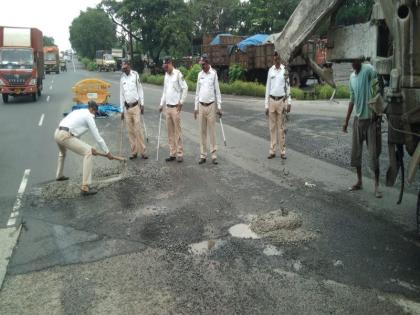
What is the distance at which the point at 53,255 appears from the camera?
5.04 metres

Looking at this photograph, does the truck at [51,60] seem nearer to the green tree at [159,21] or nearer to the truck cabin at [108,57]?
the truck cabin at [108,57]

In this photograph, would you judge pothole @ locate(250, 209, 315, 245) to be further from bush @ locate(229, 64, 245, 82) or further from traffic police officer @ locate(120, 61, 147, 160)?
bush @ locate(229, 64, 245, 82)

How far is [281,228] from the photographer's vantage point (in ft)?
18.2

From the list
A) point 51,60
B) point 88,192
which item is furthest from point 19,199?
point 51,60

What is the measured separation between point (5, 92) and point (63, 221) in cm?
1786

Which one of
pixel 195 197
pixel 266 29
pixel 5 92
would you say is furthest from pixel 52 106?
pixel 266 29

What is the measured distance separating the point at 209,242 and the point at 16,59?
1983 cm

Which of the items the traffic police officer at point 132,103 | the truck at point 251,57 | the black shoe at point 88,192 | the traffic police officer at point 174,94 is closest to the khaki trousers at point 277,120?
the traffic police officer at point 174,94

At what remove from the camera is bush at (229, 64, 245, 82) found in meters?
26.4

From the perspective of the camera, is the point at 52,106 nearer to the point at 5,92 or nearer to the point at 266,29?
the point at 5,92

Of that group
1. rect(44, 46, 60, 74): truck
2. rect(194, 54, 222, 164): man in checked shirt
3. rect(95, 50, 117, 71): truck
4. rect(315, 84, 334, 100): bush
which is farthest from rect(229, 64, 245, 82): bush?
rect(95, 50, 117, 71): truck

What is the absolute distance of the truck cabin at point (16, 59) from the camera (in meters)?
21.5

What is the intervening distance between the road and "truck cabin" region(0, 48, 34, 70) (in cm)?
1373

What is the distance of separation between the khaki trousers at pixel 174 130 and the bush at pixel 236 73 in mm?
17742
